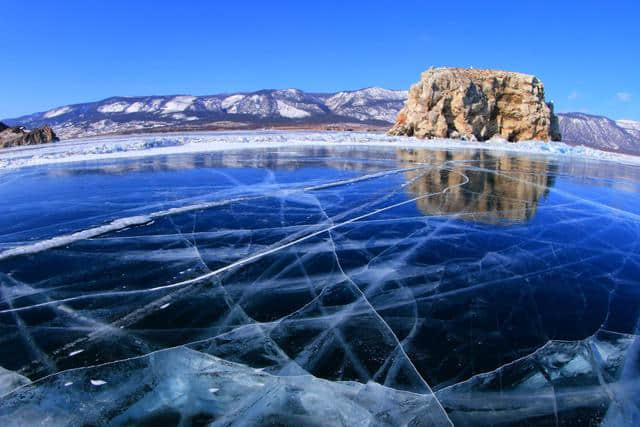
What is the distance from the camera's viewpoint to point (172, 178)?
10.4m

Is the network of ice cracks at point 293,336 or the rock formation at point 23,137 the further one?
the rock formation at point 23,137

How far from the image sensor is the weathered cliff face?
101 ft

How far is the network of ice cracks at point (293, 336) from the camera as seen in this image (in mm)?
2330

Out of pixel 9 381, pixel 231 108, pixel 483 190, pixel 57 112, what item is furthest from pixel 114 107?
pixel 9 381

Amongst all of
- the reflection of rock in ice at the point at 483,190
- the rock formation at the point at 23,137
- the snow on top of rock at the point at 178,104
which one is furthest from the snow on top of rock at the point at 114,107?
the reflection of rock in ice at the point at 483,190

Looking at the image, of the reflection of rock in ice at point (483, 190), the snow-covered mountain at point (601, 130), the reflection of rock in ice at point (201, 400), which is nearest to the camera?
the reflection of rock in ice at point (201, 400)

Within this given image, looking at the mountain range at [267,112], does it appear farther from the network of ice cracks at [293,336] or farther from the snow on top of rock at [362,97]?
the network of ice cracks at [293,336]

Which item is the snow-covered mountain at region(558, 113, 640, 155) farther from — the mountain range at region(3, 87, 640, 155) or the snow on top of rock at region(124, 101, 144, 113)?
the snow on top of rock at region(124, 101, 144, 113)

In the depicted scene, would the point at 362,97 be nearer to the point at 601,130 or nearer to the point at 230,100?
the point at 230,100

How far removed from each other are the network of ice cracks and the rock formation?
3015 centimetres

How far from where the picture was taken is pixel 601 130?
403ft

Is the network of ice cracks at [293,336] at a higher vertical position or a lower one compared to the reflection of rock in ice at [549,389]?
higher

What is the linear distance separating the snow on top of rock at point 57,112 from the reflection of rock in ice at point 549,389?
180274 millimetres

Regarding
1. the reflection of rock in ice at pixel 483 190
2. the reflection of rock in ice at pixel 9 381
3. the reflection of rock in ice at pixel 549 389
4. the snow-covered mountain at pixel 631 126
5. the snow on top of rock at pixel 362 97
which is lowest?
the reflection of rock in ice at pixel 549 389
